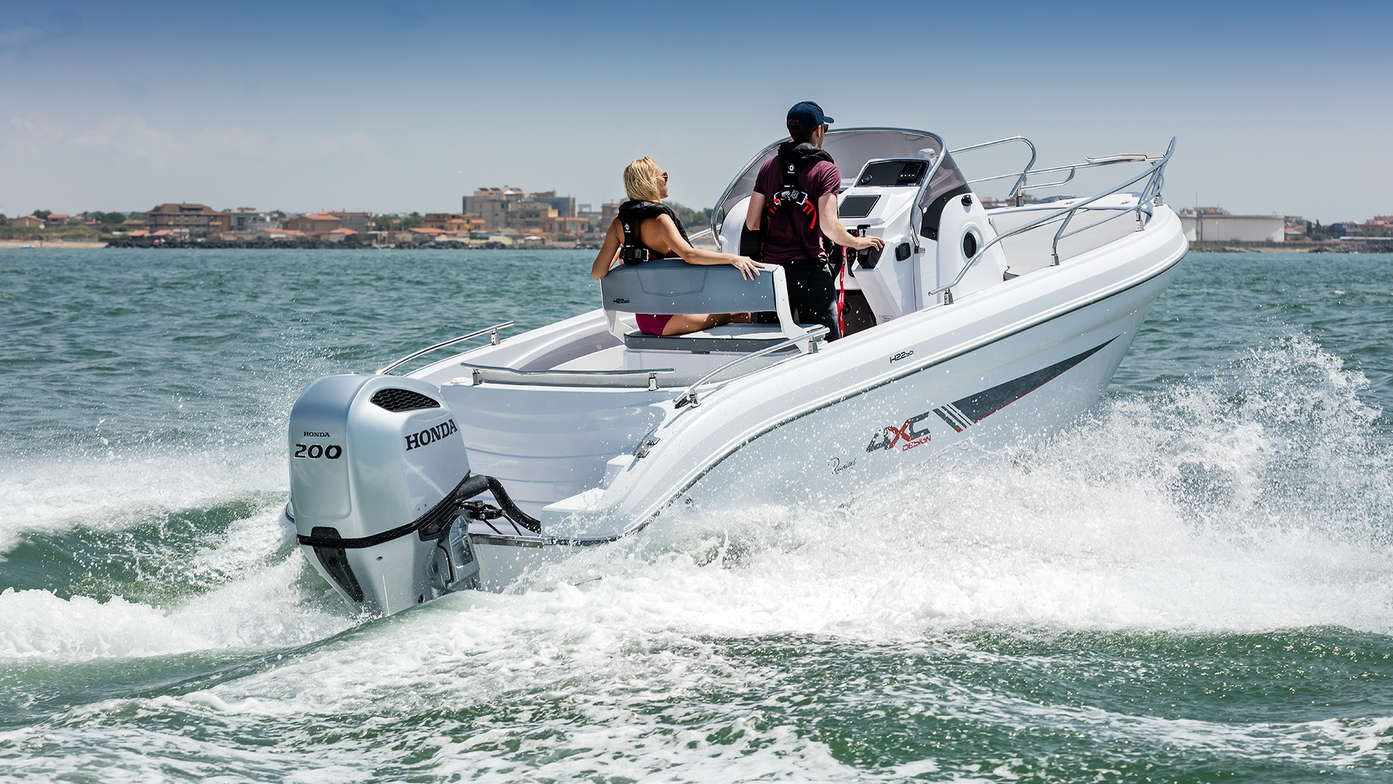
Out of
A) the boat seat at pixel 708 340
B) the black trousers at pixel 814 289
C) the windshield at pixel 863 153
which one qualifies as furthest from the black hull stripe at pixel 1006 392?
the windshield at pixel 863 153

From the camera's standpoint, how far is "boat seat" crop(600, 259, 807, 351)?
15.1 ft

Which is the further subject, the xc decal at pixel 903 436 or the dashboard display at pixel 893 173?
the dashboard display at pixel 893 173

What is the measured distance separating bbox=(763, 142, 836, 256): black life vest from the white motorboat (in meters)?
0.42

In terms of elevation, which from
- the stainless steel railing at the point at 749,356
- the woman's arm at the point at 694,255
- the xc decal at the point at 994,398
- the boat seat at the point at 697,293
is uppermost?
the woman's arm at the point at 694,255

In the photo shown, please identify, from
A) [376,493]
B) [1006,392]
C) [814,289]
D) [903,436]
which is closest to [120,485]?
[376,493]

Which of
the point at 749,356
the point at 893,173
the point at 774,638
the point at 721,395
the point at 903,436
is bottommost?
the point at 774,638

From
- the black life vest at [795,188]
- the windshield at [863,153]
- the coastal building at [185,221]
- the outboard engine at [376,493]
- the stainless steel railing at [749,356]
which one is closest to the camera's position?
the outboard engine at [376,493]

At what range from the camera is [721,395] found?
416cm

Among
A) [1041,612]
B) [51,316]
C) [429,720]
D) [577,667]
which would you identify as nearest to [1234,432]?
[1041,612]

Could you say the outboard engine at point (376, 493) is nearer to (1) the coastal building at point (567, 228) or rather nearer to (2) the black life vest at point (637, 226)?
(2) the black life vest at point (637, 226)

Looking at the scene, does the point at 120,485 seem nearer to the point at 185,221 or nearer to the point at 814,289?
the point at 814,289

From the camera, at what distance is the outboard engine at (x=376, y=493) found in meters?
3.47

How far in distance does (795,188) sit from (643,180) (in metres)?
0.69

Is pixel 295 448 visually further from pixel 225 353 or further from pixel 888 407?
pixel 225 353
